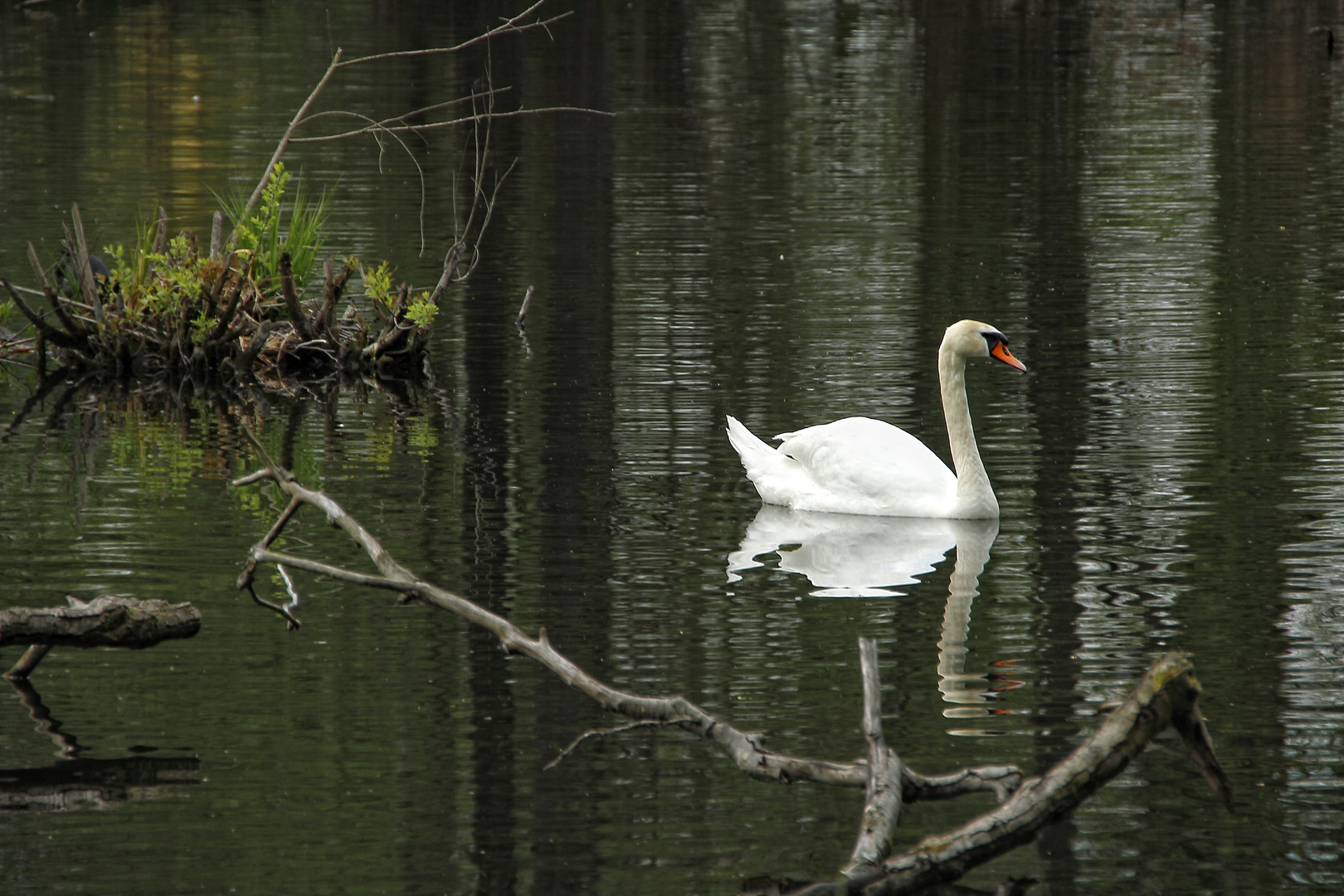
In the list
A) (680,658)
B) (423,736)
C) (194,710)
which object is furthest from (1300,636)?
(194,710)

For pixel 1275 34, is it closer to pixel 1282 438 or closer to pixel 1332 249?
pixel 1332 249

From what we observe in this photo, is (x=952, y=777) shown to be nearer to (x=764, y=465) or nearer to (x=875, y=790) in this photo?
(x=875, y=790)

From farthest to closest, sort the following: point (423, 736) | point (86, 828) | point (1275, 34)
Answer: point (1275, 34) < point (423, 736) < point (86, 828)

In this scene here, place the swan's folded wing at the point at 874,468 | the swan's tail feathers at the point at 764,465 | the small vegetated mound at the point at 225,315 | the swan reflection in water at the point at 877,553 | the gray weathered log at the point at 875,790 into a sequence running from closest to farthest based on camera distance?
the gray weathered log at the point at 875,790
the swan reflection in water at the point at 877,553
the swan's folded wing at the point at 874,468
the swan's tail feathers at the point at 764,465
the small vegetated mound at the point at 225,315

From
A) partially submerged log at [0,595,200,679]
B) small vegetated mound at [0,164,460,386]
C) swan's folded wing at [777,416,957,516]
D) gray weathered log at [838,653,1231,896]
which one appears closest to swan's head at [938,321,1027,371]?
swan's folded wing at [777,416,957,516]

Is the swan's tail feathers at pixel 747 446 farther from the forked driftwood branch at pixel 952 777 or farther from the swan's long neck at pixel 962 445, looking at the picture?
the forked driftwood branch at pixel 952 777

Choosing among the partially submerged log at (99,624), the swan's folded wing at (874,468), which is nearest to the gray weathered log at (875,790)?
the partially submerged log at (99,624)

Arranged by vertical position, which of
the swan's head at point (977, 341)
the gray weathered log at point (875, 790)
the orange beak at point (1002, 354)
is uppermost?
the swan's head at point (977, 341)

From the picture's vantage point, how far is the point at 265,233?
1611 cm

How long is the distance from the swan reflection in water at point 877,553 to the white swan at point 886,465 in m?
0.09

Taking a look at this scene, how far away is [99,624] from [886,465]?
498cm

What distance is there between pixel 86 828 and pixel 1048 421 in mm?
8148

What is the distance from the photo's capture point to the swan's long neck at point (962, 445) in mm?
10728

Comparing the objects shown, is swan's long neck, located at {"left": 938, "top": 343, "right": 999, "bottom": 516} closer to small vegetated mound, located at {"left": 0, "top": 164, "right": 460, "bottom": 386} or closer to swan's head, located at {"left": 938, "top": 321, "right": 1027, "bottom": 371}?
swan's head, located at {"left": 938, "top": 321, "right": 1027, "bottom": 371}
